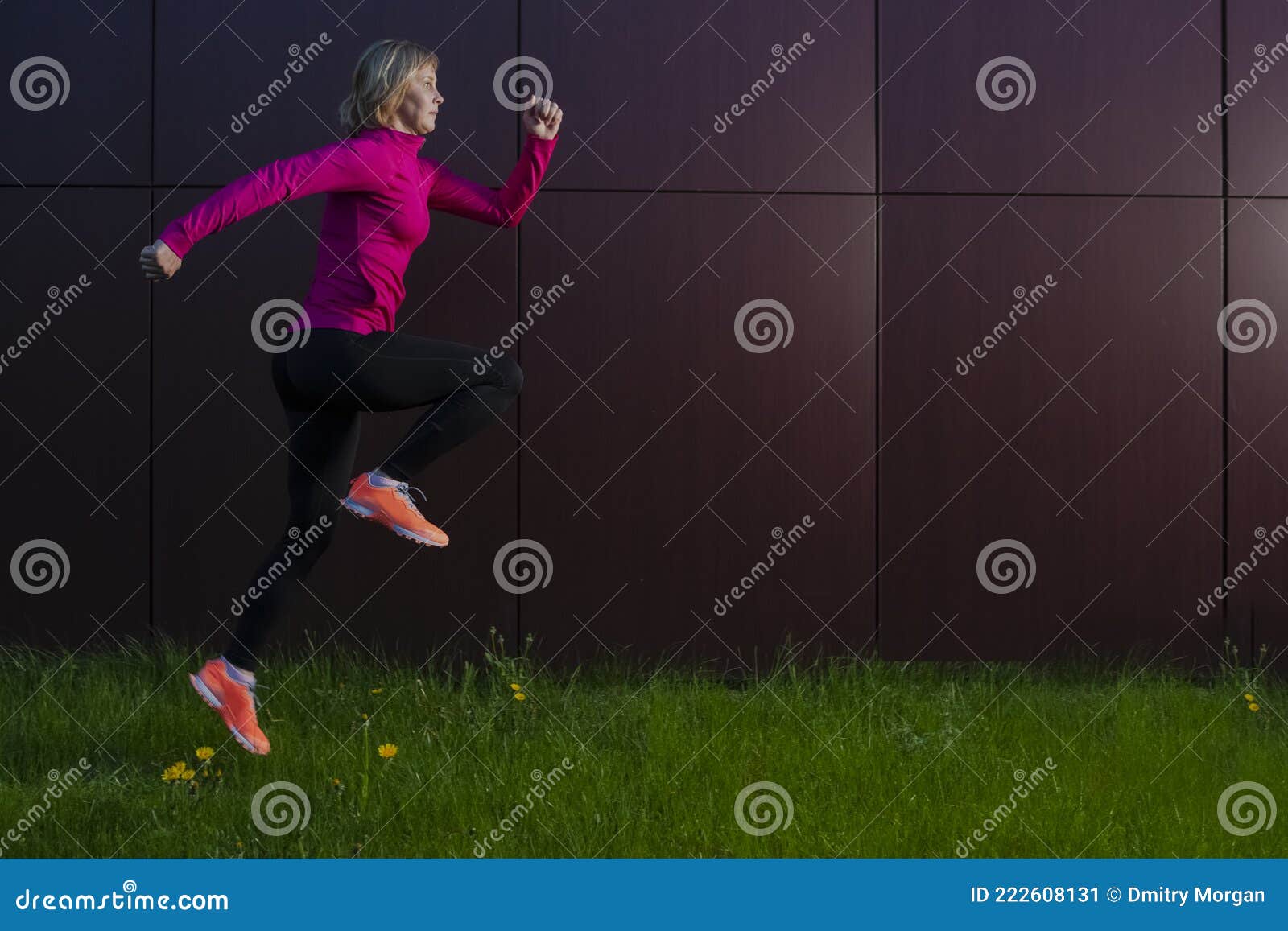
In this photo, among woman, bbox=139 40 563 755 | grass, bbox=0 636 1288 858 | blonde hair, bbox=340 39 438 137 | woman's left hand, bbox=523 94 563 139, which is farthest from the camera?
woman's left hand, bbox=523 94 563 139

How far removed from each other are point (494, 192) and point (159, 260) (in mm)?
1195

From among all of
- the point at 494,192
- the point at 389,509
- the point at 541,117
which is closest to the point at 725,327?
the point at 494,192

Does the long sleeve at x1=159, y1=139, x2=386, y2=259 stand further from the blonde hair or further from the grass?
the grass

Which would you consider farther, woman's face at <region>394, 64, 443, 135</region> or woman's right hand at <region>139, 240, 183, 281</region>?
woman's face at <region>394, 64, 443, 135</region>

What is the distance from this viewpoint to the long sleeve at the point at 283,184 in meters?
3.09

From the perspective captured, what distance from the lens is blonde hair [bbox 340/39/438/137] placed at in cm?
342

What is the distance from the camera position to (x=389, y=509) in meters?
3.27

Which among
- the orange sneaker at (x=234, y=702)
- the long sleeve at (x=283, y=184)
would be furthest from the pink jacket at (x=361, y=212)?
the orange sneaker at (x=234, y=702)

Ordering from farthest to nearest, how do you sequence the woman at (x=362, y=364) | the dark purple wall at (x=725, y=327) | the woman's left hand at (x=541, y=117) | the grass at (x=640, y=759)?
the dark purple wall at (x=725, y=327) → the woman's left hand at (x=541, y=117) → the woman at (x=362, y=364) → the grass at (x=640, y=759)

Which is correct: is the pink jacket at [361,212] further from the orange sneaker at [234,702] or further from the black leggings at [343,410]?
the orange sneaker at [234,702]

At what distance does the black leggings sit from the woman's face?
27.7 inches

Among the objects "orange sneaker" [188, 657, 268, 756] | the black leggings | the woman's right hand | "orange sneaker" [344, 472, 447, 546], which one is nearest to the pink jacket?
the black leggings

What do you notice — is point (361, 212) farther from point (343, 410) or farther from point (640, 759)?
point (640, 759)

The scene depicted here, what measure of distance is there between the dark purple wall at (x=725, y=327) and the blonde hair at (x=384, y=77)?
1.22m
